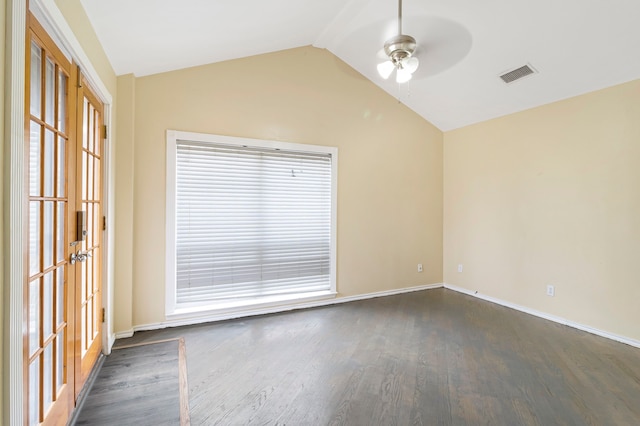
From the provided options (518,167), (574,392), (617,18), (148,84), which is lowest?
(574,392)

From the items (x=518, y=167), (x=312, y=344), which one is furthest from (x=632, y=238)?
(x=312, y=344)

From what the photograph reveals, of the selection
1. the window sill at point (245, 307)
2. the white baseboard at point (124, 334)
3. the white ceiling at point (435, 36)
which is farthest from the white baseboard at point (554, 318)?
the white baseboard at point (124, 334)

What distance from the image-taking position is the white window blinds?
343cm

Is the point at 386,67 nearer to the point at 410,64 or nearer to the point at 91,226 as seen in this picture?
the point at 410,64

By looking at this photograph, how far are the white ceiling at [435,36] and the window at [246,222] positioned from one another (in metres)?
0.95

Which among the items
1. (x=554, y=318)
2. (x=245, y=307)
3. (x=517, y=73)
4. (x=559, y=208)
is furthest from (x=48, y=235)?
(x=554, y=318)

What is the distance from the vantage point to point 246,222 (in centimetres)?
371

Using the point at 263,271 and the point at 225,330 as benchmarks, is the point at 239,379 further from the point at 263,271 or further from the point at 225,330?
the point at 263,271

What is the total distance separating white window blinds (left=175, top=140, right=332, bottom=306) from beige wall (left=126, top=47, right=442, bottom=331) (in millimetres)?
216

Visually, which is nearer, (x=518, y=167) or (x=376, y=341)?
(x=376, y=341)

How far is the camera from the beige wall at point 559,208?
308 cm

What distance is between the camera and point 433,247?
197 inches

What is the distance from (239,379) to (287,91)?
Result: 10.3ft

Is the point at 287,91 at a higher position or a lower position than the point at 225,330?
higher
